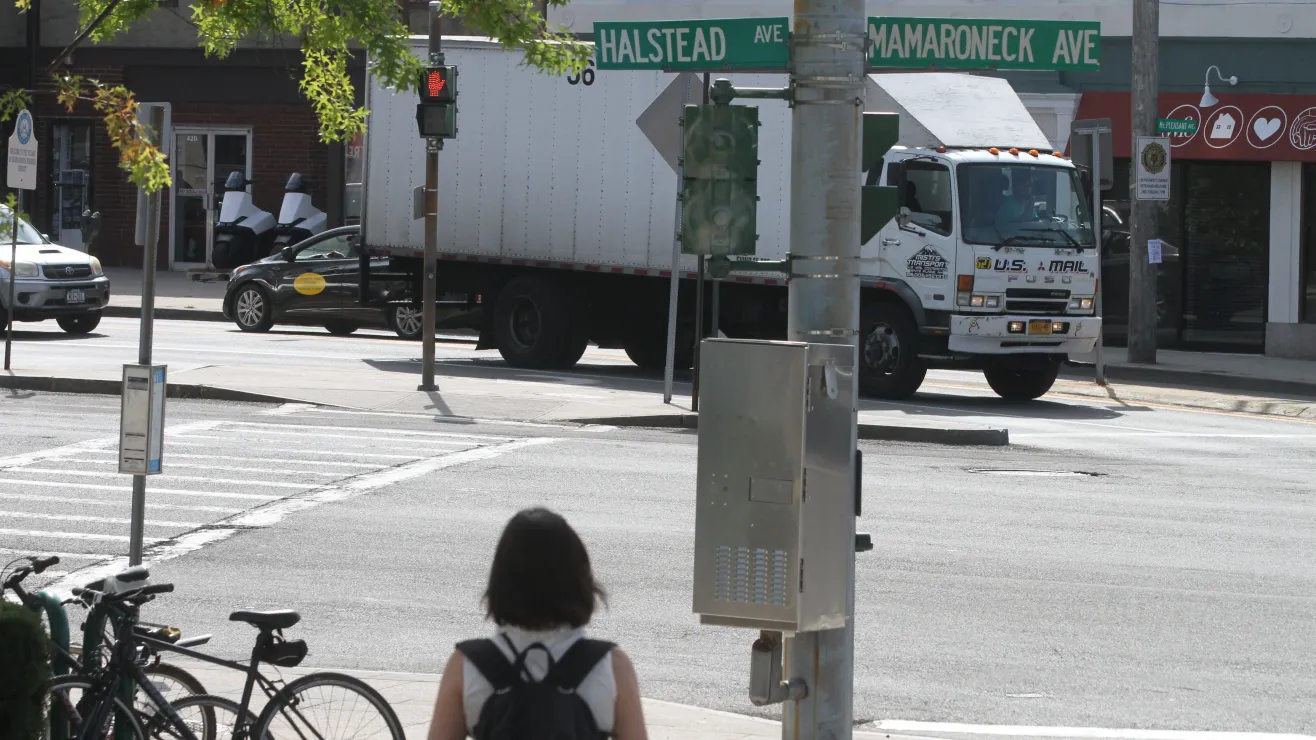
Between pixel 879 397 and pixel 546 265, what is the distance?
4.55 m

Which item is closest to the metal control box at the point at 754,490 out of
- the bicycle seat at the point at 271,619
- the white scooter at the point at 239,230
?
the bicycle seat at the point at 271,619

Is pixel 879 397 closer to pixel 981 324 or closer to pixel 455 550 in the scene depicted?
pixel 981 324

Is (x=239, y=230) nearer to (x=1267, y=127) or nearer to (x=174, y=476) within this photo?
(x=1267, y=127)

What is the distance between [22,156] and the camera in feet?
66.4

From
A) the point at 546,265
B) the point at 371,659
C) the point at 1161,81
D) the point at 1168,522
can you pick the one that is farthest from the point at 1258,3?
the point at 371,659

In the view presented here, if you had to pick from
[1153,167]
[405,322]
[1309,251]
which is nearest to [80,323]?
[405,322]

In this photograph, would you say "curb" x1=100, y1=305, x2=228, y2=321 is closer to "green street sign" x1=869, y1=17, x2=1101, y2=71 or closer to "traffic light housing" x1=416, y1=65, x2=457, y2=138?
"traffic light housing" x1=416, y1=65, x2=457, y2=138

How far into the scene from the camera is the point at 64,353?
21422 millimetres

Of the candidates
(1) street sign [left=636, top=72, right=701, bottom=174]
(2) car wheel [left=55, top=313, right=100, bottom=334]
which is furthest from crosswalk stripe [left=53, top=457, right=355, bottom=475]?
(2) car wheel [left=55, top=313, right=100, bottom=334]

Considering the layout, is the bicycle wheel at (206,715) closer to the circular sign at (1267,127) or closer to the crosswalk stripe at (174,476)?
the crosswalk stripe at (174,476)

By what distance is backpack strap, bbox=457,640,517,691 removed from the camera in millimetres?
3729

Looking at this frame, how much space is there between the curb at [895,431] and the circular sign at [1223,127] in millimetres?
10950

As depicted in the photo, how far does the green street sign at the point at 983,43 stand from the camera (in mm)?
6379

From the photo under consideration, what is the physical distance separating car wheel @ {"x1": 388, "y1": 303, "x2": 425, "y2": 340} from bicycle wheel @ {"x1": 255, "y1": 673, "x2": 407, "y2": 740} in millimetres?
19470
